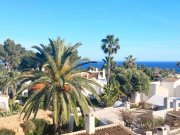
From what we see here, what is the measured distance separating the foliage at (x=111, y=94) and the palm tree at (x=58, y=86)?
93.8 feet

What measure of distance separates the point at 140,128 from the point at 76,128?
6645 mm

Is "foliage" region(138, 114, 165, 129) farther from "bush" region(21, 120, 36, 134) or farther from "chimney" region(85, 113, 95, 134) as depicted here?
"chimney" region(85, 113, 95, 134)

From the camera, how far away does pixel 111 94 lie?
52.8m

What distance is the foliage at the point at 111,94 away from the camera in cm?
5181

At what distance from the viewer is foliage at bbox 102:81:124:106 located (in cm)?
5181

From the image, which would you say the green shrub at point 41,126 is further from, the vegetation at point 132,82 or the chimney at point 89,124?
the vegetation at point 132,82

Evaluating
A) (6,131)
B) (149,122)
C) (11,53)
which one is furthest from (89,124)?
(11,53)

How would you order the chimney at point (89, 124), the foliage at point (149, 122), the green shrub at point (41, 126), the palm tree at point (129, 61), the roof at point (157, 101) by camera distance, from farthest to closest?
the palm tree at point (129, 61) < the roof at point (157, 101) < the foliage at point (149, 122) < the green shrub at point (41, 126) < the chimney at point (89, 124)

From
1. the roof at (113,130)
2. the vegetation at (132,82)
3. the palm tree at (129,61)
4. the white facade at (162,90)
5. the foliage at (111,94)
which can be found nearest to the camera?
the roof at (113,130)

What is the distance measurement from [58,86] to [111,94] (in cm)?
3101

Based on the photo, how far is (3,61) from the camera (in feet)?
306

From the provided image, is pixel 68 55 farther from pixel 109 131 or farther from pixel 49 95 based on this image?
pixel 109 131

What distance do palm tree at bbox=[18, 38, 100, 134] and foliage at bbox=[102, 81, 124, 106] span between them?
93.8 ft

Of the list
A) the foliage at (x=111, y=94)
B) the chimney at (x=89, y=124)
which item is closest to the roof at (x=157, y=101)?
the foliage at (x=111, y=94)
